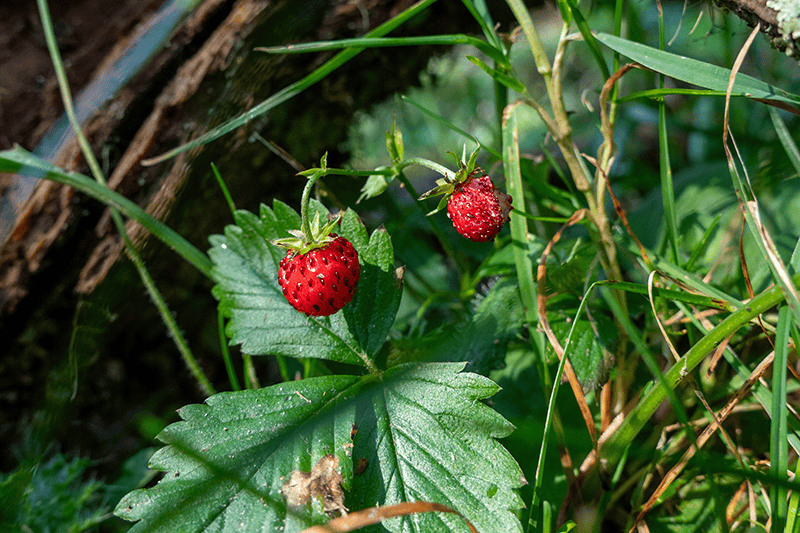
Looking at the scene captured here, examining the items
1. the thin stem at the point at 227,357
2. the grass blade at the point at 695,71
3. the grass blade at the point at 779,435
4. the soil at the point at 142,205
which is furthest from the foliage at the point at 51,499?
the grass blade at the point at 695,71

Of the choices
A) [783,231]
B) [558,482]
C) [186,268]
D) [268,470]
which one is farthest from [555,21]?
[268,470]

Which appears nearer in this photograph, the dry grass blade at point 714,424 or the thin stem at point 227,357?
the dry grass blade at point 714,424

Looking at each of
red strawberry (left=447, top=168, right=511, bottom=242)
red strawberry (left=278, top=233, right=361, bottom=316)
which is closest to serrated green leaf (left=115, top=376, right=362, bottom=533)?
red strawberry (left=278, top=233, right=361, bottom=316)

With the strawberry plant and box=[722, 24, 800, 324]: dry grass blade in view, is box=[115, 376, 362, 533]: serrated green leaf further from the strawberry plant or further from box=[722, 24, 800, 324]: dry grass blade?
box=[722, 24, 800, 324]: dry grass blade

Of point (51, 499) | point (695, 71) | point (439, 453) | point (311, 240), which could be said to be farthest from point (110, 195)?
point (695, 71)

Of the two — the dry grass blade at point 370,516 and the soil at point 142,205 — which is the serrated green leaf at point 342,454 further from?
the soil at point 142,205

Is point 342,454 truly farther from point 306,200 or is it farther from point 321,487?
point 306,200
